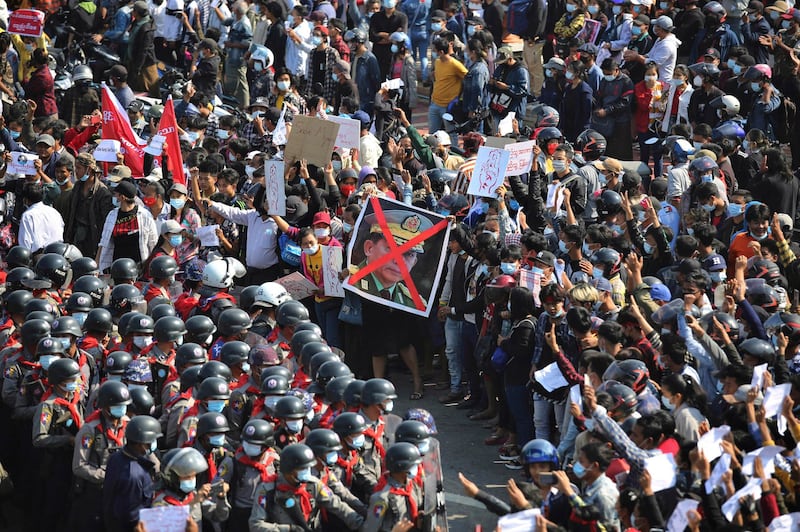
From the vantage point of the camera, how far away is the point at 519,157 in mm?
14164

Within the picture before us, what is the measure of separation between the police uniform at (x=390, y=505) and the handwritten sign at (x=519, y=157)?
5.32m

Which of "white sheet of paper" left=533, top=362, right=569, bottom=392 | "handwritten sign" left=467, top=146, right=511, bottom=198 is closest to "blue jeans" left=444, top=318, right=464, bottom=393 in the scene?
"handwritten sign" left=467, top=146, right=511, bottom=198

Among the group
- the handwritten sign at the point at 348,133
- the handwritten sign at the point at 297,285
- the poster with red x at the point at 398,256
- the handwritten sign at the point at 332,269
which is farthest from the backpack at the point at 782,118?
the handwritten sign at the point at 297,285

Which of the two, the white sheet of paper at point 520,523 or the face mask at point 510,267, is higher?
the white sheet of paper at point 520,523

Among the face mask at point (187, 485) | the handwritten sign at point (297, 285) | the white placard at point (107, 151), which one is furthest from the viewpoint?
the white placard at point (107, 151)

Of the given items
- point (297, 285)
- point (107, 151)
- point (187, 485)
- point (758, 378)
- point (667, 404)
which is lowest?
point (297, 285)

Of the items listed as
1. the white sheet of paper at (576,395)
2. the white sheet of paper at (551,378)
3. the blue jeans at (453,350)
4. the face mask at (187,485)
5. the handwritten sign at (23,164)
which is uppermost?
the white sheet of paper at (576,395)

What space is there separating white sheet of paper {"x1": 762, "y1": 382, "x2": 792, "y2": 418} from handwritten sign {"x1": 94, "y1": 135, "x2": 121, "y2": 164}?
9490mm

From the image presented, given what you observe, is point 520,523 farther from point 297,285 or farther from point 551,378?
point 297,285

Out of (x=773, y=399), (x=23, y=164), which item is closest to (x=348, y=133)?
(x=23, y=164)

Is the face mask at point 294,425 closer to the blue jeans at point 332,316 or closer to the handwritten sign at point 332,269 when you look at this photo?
the handwritten sign at point 332,269

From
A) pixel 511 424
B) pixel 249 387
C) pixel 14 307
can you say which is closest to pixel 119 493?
pixel 249 387

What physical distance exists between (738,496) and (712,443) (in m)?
0.54

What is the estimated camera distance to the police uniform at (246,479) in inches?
382
